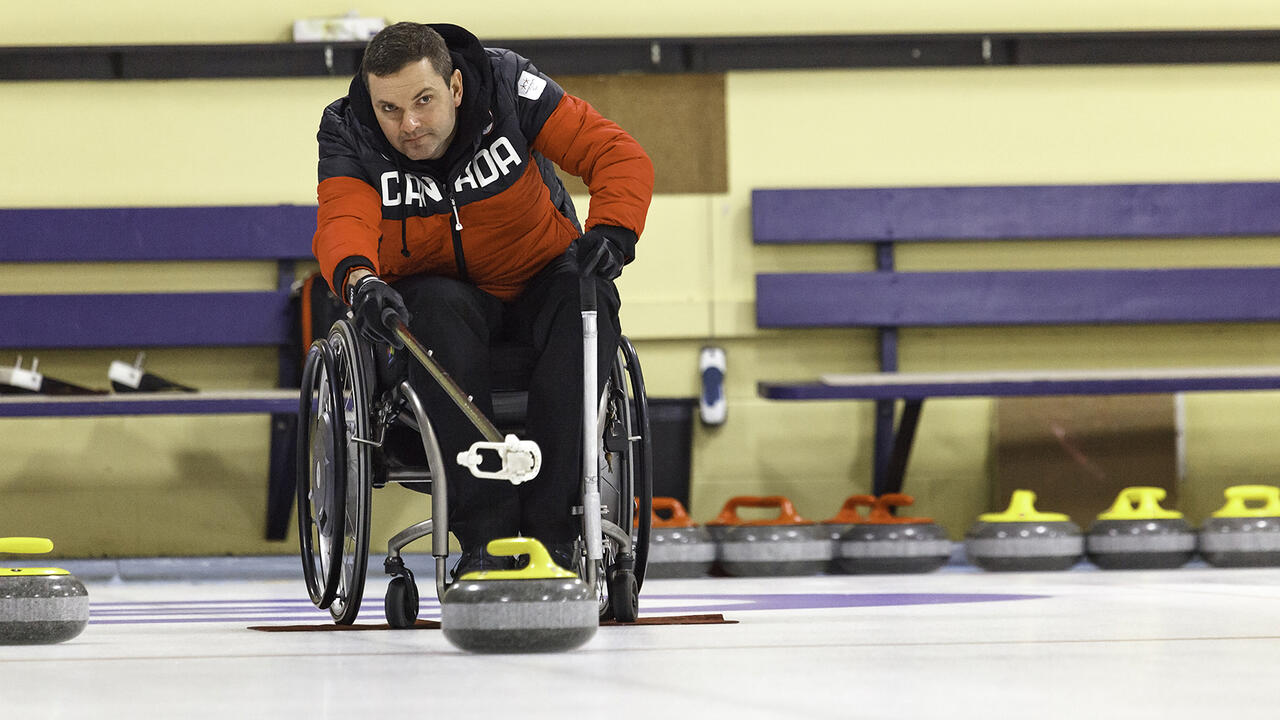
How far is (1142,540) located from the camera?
3.73m

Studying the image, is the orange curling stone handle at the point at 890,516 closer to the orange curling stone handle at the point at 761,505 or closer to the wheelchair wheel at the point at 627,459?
the orange curling stone handle at the point at 761,505

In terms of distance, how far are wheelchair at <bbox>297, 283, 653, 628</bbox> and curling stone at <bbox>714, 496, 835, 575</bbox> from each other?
1474 mm

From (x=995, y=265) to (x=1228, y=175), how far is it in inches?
33.0

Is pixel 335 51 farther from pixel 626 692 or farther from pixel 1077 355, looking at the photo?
pixel 626 692

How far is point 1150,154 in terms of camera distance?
4742 millimetres

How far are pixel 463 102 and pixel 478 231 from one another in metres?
0.19

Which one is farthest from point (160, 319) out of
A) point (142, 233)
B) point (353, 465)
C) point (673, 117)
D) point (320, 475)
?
point (353, 465)

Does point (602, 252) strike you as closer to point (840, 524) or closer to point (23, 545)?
point (23, 545)

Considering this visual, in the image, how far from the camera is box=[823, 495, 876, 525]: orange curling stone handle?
3855 mm

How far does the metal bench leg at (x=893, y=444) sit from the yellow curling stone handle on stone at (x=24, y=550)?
289cm

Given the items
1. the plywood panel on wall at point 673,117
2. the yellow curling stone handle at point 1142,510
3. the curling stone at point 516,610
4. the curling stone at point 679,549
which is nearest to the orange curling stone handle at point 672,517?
the curling stone at point 679,549

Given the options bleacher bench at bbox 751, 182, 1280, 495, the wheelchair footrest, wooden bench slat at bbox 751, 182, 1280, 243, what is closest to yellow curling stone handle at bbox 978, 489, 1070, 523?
bleacher bench at bbox 751, 182, 1280, 495

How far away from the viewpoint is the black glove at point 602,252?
1.94 metres

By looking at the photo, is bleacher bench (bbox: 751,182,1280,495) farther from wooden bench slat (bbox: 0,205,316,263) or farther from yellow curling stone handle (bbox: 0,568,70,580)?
yellow curling stone handle (bbox: 0,568,70,580)
